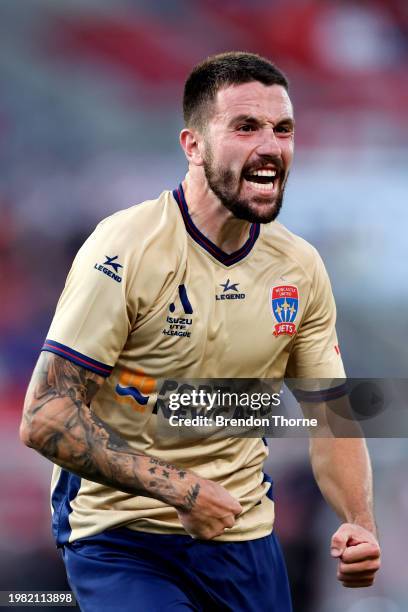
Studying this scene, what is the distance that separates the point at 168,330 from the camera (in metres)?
2.54

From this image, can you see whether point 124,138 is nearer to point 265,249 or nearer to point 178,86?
point 178,86

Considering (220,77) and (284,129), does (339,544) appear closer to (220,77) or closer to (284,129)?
(284,129)

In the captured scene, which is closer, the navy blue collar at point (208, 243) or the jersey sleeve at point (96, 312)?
the jersey sleeve at point (96, 312)

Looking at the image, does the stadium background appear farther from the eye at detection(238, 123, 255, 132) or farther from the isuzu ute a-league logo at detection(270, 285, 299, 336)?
the eye at detection(238, 123, 255, 132)

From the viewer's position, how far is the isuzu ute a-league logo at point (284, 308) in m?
2.72

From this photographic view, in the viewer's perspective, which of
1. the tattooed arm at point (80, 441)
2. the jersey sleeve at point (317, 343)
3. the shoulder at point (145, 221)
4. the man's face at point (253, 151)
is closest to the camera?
the tattooed arm at point (80, 441)

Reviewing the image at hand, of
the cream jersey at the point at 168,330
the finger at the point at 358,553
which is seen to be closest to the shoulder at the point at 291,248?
the cream jersey at the point at 168,330

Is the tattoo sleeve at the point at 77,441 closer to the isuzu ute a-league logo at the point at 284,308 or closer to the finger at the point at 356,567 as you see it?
the finger at the point at 356,567

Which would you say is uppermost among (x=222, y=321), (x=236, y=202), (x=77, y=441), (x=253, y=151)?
(x=253, y=151)

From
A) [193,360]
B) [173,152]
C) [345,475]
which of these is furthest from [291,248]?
[173,152]

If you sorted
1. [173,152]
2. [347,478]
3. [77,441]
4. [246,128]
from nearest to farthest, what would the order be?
[77,441] → [246,128] → [347,478] → [173,152]

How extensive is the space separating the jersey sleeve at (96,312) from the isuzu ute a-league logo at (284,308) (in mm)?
474

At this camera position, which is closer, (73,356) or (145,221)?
(73,356)

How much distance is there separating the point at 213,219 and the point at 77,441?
76 cm
